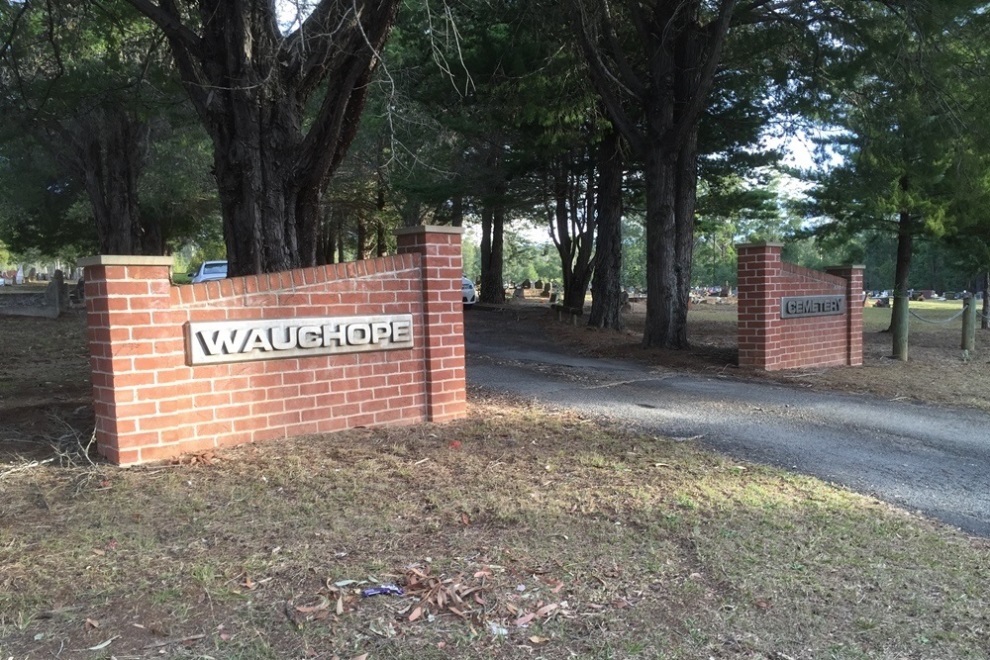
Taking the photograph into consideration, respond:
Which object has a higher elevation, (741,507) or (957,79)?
(957,79)

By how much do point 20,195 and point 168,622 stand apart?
2865 cm

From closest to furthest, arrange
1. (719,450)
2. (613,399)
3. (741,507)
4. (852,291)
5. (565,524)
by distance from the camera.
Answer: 1. (565,524)
2. (741,507)
3. (719,450)
4. (613,399)
5. (852,291)

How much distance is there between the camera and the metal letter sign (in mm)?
10547

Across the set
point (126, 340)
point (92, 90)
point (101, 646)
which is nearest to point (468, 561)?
point (101, 646)

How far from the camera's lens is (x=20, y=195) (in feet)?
86.8

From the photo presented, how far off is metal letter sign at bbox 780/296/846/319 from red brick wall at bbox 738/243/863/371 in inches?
2.8

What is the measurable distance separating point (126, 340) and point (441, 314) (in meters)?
2.64

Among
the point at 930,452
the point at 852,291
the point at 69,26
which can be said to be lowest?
the point at 930,452

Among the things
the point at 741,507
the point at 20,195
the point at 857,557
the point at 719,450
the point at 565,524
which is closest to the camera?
the point at 857,557

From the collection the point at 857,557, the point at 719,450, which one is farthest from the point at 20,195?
the point at 857,557

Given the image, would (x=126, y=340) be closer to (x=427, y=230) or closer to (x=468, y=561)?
(x=427, y=230)

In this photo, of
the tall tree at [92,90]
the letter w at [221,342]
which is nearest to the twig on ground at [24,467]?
the letter w at [221,342]

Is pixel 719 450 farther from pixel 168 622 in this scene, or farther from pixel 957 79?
pixel 957 79

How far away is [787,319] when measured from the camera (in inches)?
419
